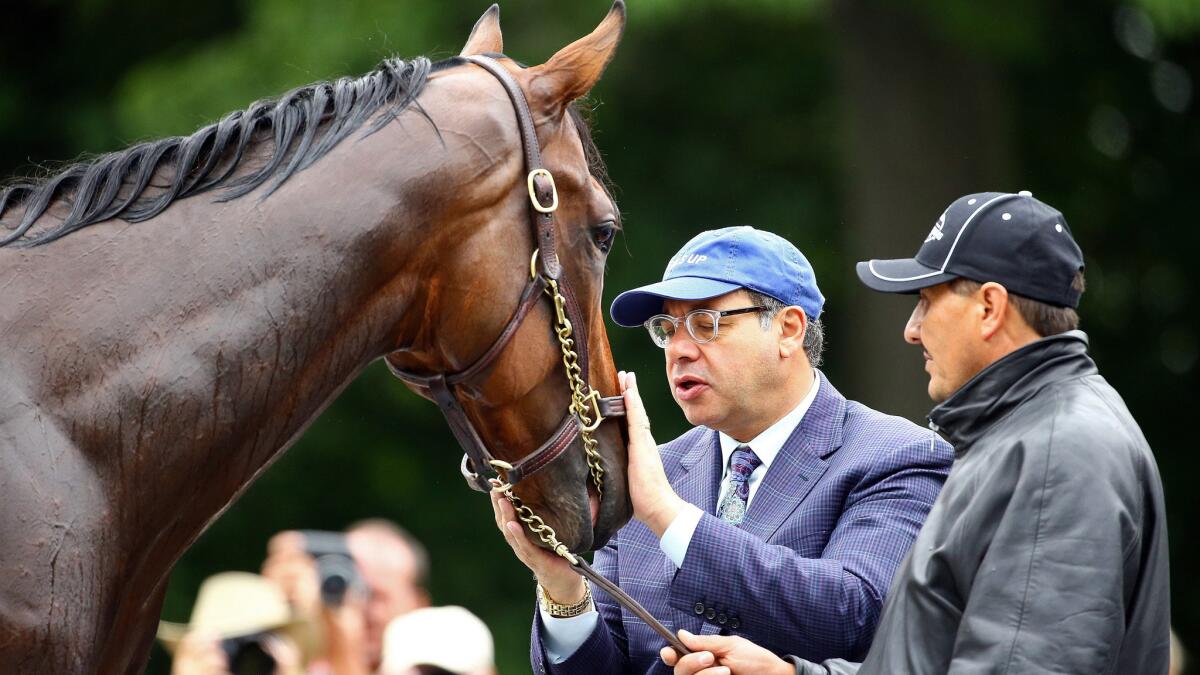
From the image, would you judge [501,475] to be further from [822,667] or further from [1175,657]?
[1175,657]

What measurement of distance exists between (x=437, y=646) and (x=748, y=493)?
1.40 meters

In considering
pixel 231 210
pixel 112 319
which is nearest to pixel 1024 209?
pixel 231 210

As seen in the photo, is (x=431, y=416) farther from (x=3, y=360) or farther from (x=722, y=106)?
(x=3, y=360)

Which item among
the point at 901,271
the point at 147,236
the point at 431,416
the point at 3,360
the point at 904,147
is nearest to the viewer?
the point at 3,360

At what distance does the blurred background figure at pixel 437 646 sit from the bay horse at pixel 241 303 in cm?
147

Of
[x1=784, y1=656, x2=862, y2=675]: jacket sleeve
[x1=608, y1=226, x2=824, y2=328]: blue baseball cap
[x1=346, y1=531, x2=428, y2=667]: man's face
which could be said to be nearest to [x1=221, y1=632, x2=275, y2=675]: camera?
[x1=346, y1=531, x2=428, y2=667]: man's face

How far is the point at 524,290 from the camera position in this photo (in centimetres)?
296

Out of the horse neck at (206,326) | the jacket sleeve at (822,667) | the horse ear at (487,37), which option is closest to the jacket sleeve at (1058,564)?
the jacket sleeve at (822,667)

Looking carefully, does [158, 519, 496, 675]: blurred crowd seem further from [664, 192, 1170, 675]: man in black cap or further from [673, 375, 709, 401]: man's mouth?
[664, 192, 1170, 675]: man in black cap

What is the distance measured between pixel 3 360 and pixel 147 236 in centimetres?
34

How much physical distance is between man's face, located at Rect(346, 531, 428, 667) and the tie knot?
6.56ft

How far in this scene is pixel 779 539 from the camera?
3.32 meters

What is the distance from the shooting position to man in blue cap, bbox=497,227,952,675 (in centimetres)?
309

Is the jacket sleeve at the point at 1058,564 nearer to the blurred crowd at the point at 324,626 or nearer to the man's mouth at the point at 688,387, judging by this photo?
the man's mouth at the point at 688,387
